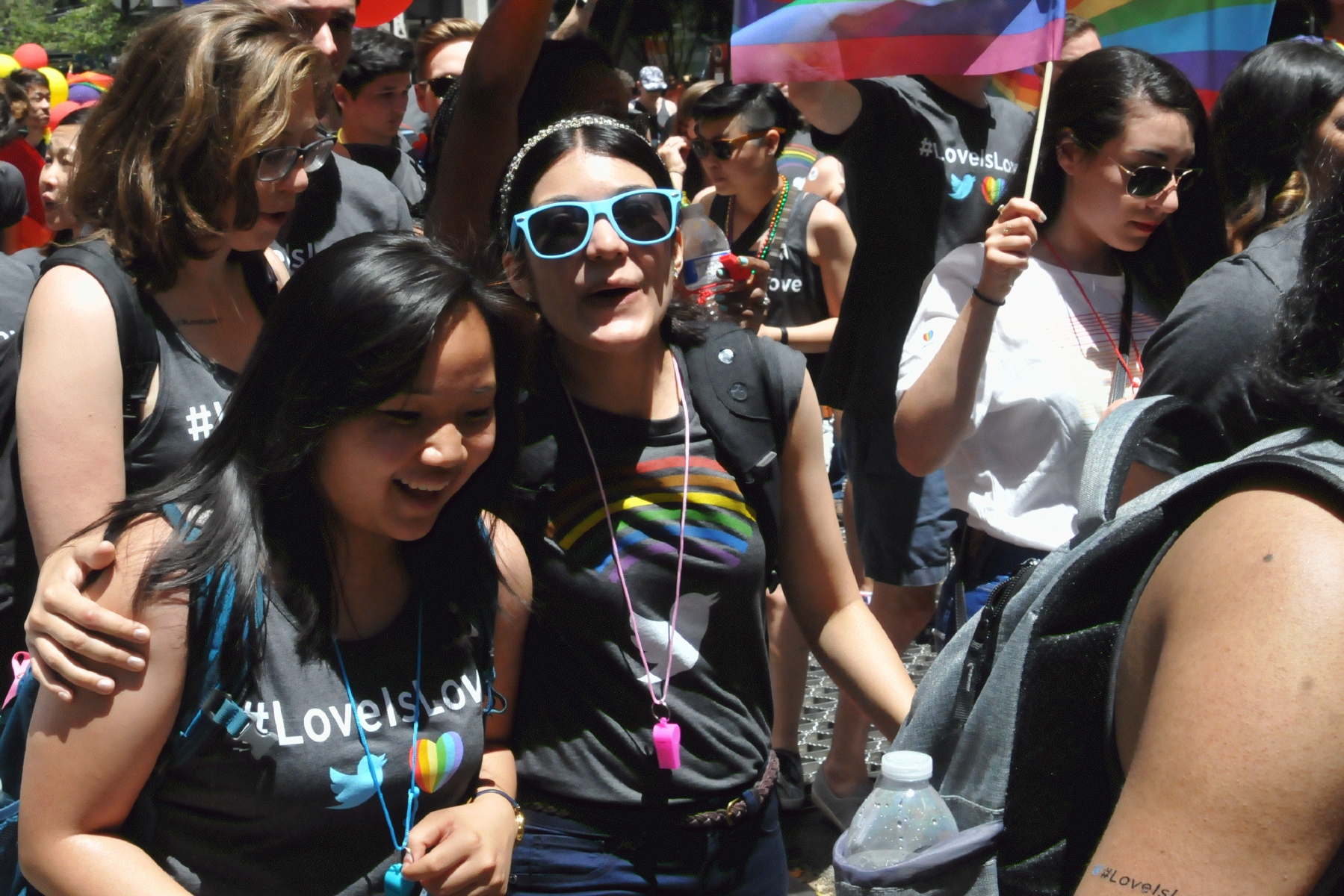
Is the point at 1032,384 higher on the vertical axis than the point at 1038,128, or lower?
lower

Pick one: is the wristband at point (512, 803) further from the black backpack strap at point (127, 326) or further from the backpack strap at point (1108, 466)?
the backpack strap at point (1108, 466)

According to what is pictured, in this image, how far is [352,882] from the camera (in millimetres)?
1771

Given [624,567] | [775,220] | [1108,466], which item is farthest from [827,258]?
[1108,466]

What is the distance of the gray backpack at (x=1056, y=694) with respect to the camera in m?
1.22

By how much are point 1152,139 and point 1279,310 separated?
5.83ft

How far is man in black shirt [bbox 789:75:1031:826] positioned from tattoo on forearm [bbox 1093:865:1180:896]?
9.39 feet

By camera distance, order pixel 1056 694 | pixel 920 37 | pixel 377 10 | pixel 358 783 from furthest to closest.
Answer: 1. pixel 377 10
2. pixel 920 37
3. pixel 358 783
4. pixel 1056 694

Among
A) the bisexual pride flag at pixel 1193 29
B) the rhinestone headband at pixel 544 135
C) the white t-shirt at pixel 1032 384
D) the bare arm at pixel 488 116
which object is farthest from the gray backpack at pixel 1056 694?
the bisexual pride flag at pixel 1193 29

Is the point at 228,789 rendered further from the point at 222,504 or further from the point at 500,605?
the point at 500,605

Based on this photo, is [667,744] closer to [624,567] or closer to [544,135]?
[624,567]

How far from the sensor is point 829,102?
4078 mm

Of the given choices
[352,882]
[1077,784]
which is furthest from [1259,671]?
[352,882]

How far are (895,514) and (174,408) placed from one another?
2412 millimetres

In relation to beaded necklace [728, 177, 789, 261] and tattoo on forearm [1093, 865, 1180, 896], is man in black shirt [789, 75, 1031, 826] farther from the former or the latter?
tattoo on forearm [1093, 865, 1180, 896]
